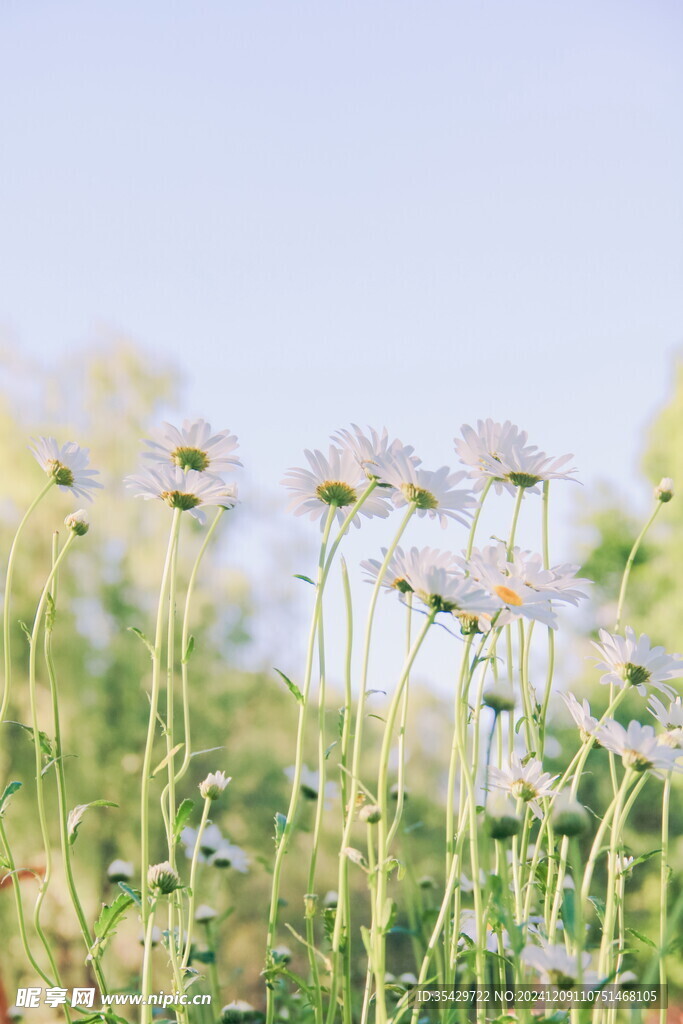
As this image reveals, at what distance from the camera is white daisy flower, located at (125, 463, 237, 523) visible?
2.41 feet

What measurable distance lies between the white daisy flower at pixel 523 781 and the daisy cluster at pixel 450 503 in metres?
0.13

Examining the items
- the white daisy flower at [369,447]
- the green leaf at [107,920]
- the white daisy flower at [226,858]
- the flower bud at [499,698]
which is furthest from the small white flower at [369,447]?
the white daisy flower at [226,858]

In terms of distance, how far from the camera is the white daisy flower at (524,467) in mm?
765

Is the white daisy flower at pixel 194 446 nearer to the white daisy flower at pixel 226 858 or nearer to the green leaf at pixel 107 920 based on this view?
the green leaf at pixel 107 920

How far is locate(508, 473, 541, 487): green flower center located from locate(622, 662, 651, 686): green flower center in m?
0.17

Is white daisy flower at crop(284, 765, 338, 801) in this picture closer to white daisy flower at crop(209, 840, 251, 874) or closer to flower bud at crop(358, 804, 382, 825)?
white daisy flower at crop(209, 840, 251, 874)

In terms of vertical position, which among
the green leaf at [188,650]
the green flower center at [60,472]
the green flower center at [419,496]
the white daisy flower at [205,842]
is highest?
the green flower center at [60,472]

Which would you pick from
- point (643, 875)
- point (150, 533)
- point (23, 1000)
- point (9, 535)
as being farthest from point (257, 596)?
point (23, 1000)

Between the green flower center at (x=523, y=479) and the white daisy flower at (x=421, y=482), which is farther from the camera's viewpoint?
the green flower center at (x=523, y=479)

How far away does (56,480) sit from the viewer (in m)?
0.78

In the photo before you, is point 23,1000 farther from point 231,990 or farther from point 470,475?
point 231,990

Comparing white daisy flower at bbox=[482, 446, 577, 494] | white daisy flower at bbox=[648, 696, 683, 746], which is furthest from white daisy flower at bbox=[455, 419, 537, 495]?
white daisy flower at bbox=[648, 696, 683, 746]

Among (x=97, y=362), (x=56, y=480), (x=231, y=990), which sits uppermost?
(x=97, y=362)

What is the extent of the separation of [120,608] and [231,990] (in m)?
2.03
